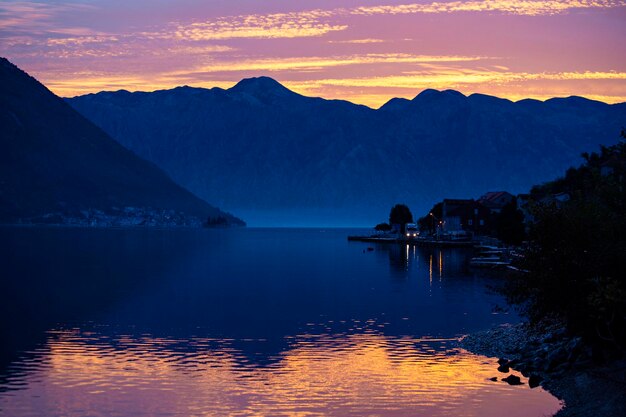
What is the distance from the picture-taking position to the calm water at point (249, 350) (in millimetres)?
43250

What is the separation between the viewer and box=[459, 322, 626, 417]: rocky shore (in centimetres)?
3997

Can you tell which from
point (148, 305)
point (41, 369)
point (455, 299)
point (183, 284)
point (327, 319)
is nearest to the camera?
point (41, 369)

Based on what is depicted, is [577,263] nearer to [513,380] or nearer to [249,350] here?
[513,380]

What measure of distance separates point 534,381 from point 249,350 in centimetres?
2009

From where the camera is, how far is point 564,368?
154 feet

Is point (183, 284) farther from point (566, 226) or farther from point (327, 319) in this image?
point (566, 226)

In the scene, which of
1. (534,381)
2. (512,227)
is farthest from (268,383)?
(512,227)

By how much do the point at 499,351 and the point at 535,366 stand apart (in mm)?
7117

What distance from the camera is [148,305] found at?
88.6 meters

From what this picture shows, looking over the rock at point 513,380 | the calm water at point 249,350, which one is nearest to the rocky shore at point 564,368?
the rock at point 513,380

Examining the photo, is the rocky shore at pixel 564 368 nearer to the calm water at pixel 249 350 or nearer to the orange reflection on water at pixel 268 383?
the orange reflection on water at pixel 268 383

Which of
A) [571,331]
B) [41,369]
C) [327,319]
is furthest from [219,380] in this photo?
[327,319]

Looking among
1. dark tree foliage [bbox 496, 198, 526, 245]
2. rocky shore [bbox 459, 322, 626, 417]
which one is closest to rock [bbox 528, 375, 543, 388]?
rocky shore [bbox 459, 322, 626, 417]

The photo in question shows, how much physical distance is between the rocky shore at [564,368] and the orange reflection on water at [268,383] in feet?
3.24
